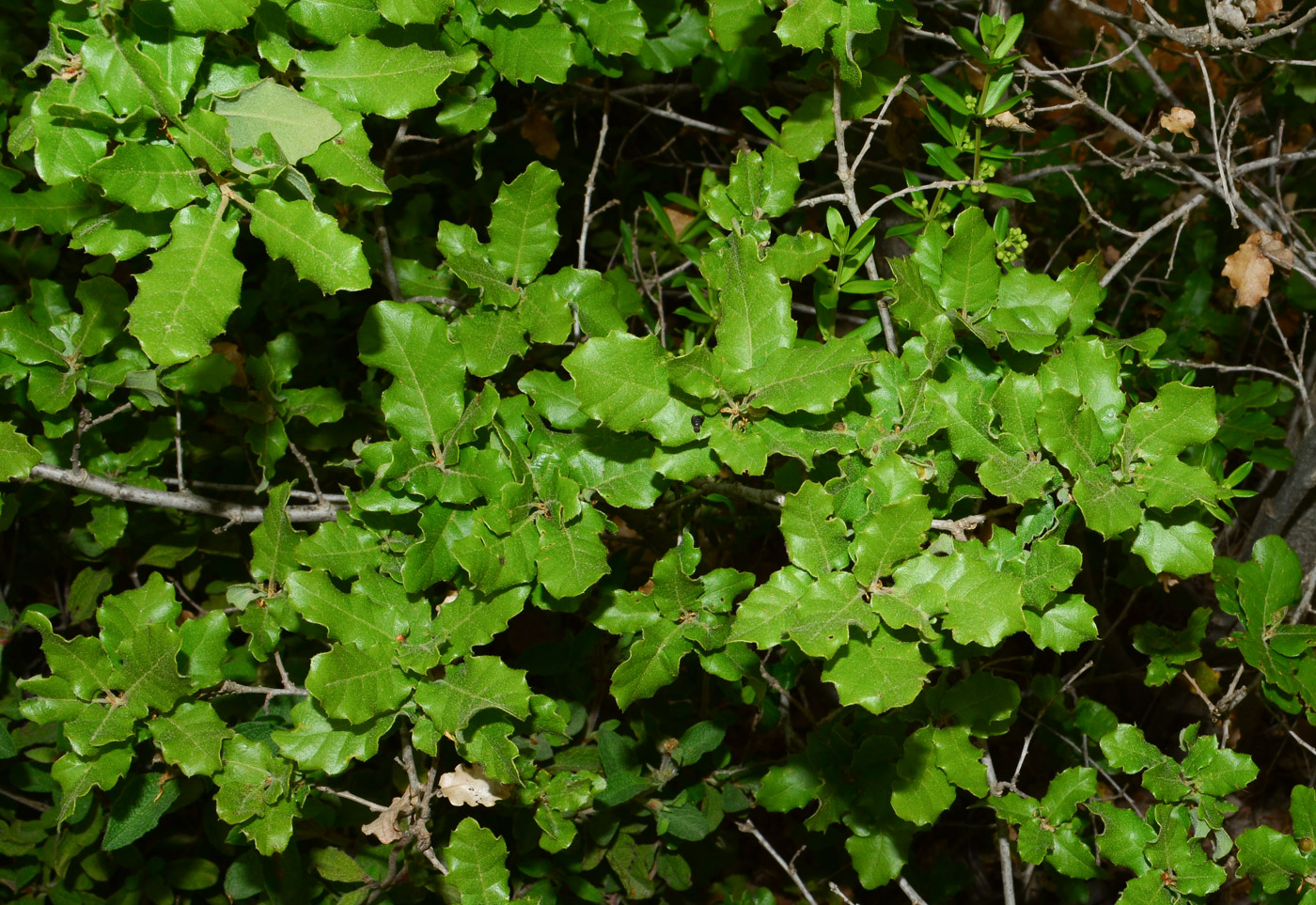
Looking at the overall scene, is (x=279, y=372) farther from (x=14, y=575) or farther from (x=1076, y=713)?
(x=1076, y=713)

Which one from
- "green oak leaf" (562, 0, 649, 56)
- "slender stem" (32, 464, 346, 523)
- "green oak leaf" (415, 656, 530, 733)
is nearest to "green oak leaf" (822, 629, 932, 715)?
A: "green oak leaf" (415, 656, 530, 733)

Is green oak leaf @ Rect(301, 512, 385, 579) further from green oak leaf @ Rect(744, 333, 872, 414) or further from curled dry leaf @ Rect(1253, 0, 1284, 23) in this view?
curled dry leaf @ Rect(1253, 0, 1284, 23)

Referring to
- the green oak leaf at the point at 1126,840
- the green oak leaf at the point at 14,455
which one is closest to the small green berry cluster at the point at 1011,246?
the green oak leaf at the point at 1126,840

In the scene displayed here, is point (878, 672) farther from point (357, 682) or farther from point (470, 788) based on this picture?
point (470, 788)

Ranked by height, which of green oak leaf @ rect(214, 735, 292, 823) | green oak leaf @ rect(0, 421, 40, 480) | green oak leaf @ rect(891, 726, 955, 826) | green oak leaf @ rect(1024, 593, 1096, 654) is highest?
green oak leaf @ rect(1024, 593, 1096, 654)

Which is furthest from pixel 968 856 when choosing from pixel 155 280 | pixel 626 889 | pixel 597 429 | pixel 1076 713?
pixel 155 280
